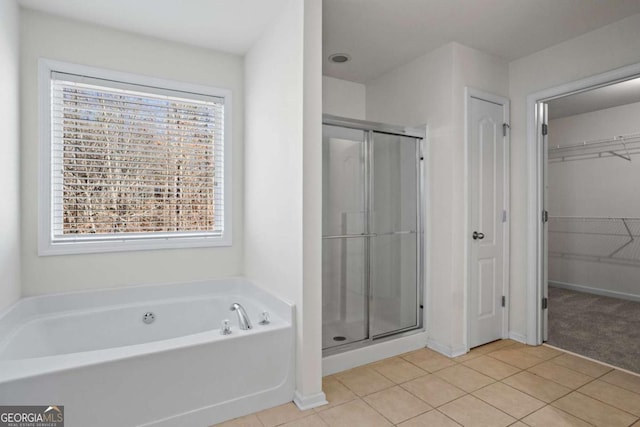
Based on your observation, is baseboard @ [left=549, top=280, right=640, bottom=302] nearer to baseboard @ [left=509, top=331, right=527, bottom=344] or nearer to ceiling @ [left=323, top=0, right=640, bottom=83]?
baseboard @ [left=509, top=331, right=527, bottom=344]

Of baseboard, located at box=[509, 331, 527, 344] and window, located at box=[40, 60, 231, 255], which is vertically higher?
window, located at box=[40, 60, 231, 255]

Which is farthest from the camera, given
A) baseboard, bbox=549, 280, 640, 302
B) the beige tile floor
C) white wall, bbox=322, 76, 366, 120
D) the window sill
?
baseboard, bbox=549, 280, 640, 302

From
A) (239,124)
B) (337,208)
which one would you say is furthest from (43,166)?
(337,208)

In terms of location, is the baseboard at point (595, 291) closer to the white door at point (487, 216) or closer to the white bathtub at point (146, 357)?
the white door at point (487, 216)

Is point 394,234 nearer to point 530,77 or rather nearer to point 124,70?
point 530,77

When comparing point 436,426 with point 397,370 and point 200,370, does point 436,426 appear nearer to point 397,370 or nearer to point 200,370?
point 397,370

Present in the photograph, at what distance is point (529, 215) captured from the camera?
307 cm

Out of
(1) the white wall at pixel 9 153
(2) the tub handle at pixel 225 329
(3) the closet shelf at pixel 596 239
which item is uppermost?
(1) the white wall at pixel 9 153

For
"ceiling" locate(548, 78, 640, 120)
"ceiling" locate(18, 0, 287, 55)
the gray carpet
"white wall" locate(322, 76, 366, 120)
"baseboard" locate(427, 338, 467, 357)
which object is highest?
"ceiling" locate(548, 78, 640, 120)

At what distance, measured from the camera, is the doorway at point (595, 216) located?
3.83 m

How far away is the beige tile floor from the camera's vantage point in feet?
6.47

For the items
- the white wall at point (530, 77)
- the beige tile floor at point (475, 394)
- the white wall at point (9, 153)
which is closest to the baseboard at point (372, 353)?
the beige tile floor at point (475, 394)

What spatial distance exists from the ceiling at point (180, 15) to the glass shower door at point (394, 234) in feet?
3.99

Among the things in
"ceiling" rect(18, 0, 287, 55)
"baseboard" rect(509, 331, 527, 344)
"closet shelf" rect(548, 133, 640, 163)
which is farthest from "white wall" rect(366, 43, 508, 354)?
"closet shelf" rect(548, 133, 640, 163)
